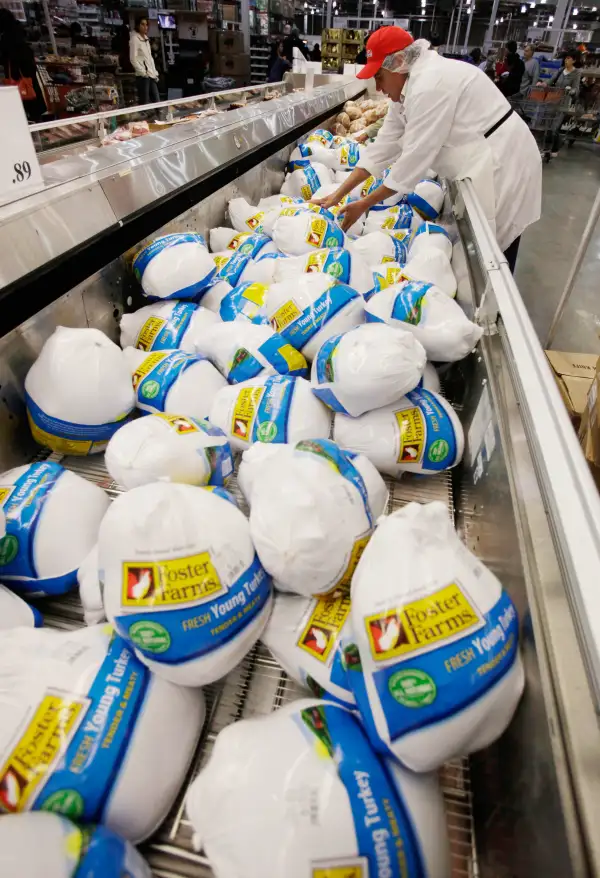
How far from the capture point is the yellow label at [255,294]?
6.08ft

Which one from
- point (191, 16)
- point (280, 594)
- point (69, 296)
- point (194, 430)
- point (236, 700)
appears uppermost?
point (191, 16)

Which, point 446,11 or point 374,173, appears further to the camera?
point 446,11

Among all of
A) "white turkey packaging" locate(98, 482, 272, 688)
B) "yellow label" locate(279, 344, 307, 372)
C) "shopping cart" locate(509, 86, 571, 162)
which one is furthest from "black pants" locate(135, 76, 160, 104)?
"white turkey packaging" locate(98, 482, 272, 688)

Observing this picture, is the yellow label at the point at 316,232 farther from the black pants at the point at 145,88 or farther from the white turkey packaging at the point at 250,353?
the black pants at the point at 145,88

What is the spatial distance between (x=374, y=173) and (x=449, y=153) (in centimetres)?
52

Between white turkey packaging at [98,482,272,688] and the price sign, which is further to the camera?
the price sign

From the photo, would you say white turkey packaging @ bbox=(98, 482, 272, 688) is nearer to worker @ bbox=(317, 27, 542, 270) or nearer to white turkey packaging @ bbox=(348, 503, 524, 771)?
white turkey packaging @ bbox=(348, 503, 524, 771)

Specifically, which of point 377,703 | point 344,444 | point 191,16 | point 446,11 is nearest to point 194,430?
point 344,444

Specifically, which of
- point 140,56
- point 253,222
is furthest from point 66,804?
point 140,56

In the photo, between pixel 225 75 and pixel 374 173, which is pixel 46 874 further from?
pixel 225 75

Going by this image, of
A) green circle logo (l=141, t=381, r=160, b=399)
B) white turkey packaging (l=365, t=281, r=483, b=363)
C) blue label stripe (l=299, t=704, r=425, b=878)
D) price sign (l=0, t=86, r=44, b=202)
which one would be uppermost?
price sign (l=0, t=86, r=44, b=202)

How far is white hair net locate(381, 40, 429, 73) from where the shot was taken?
2.40 metres

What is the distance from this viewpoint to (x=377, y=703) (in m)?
0.75

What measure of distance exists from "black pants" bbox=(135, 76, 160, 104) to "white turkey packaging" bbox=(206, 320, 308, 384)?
8.92 metres
